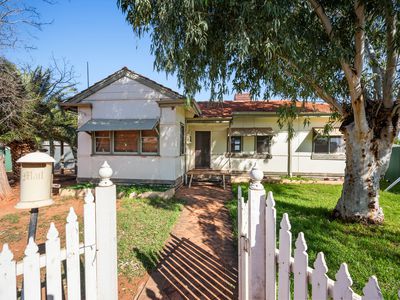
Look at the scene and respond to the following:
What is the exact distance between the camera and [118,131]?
33.2 ft

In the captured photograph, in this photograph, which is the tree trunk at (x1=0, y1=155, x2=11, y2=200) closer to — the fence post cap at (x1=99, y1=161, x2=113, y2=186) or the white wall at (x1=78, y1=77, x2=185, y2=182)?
the white wall at (x1=78, y1=77, x2=185, y2=182)

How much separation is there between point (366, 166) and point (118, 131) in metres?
9.48

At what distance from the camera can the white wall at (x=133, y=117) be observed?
381 inches

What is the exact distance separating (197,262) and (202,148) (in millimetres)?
9416

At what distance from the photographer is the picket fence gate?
5.13ft

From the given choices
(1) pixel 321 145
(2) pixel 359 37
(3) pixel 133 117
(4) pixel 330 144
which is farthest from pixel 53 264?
(4) pixel 330 144

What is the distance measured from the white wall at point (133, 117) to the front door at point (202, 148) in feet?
9.20

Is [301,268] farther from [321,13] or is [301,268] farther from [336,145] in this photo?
[336,145]

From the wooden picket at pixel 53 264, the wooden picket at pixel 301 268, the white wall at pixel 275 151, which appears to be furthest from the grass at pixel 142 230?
the white wall at pixel 275 151

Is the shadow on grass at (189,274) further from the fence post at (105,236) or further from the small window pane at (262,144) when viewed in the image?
the small window pane at (262,144)

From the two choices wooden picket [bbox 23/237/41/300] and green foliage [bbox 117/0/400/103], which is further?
green foliage [bbox 117/0/400/103]

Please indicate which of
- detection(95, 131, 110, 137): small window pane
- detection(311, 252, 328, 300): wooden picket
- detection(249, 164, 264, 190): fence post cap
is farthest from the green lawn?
detection(95, 131, 110, 137): small window pane

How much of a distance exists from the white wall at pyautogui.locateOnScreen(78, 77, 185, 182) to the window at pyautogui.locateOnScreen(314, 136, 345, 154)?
321 inches

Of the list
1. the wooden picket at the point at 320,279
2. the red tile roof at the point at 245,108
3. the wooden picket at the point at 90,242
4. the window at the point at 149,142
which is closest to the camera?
the wooden picket at the point at 320,279
